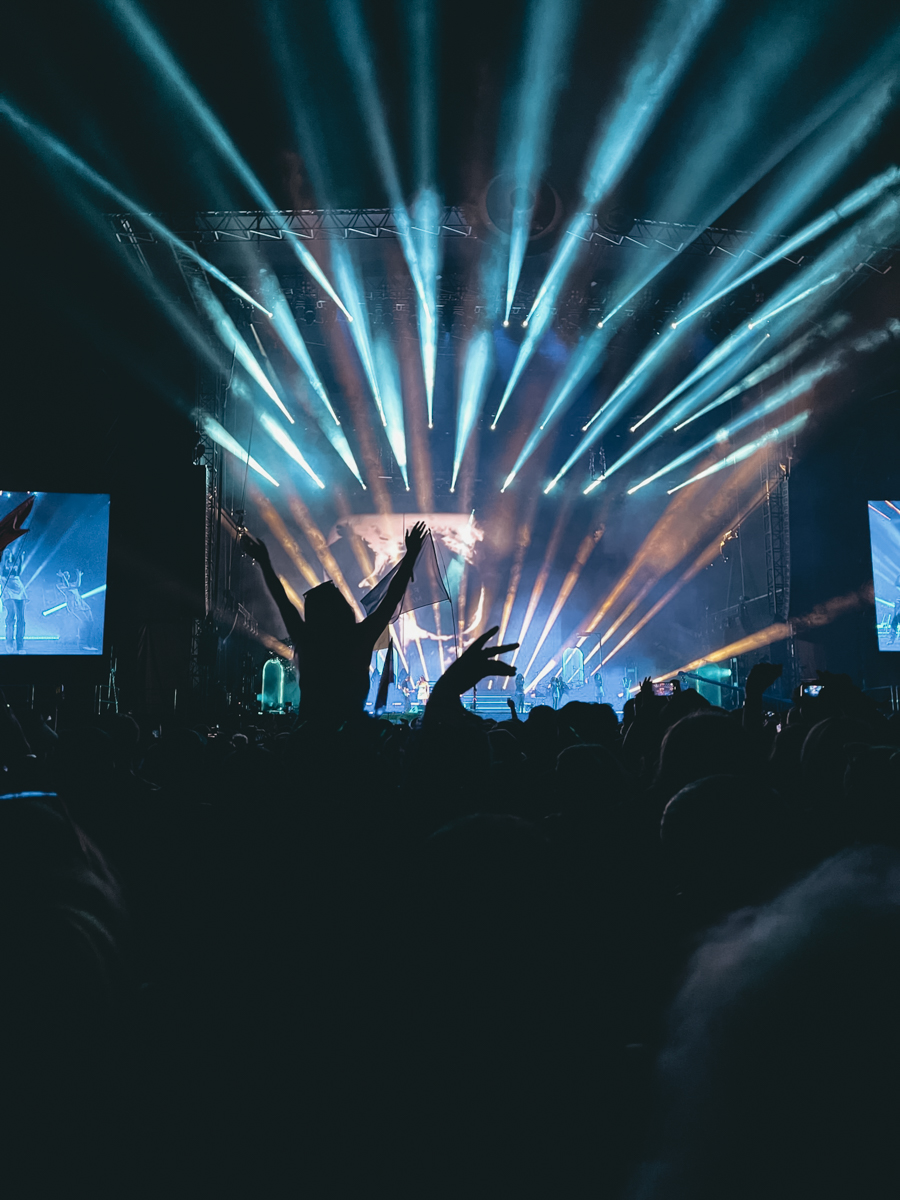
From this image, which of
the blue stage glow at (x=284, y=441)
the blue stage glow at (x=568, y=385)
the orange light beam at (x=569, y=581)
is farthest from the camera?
the orange light beam at (x=569, y=581)

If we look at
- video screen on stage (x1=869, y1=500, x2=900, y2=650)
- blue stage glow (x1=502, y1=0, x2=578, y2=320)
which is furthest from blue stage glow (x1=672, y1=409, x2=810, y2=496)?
blue stage glow (x1=502, y1=0, x2=578, y2=320)

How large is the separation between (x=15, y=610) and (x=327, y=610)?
9.63 m

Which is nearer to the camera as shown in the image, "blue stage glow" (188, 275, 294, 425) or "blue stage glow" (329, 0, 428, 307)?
"blue stage glow" (329, 0, 428, 307)

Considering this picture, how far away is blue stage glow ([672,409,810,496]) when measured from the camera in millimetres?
14445

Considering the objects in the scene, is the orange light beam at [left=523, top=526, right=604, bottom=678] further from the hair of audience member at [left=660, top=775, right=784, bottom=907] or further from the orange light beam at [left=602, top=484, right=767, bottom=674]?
the hair of audience member at [left=660, top=775, right=784, bottom=907]

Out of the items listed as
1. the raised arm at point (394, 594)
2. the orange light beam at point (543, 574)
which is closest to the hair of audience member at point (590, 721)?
the raised arm at point (394, 594)

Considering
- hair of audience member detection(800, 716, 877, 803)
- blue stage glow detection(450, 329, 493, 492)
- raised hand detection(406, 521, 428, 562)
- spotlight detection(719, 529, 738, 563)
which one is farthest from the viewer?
blue stage glow detection(450, 329, 493, 492)

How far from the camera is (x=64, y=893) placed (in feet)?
3.06

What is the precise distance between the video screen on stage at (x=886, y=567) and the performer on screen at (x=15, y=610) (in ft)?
48.6

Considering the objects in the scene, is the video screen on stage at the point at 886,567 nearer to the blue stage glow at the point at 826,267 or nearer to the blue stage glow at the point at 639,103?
the blue stage glow at the point at 826,267

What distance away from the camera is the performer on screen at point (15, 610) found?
440 inches

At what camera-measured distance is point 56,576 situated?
38.3 ft

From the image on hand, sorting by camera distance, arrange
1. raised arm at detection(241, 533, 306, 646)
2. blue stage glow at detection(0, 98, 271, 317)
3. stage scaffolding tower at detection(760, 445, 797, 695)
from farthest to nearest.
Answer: stage scaffolding tower at detection(760, 445, 797, 695)
blue stage glow at detection(0, 98, 271, 317)
raised arm at detection(241, 533, 306, 646)

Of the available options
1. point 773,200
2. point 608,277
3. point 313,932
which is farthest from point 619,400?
point 313,932
